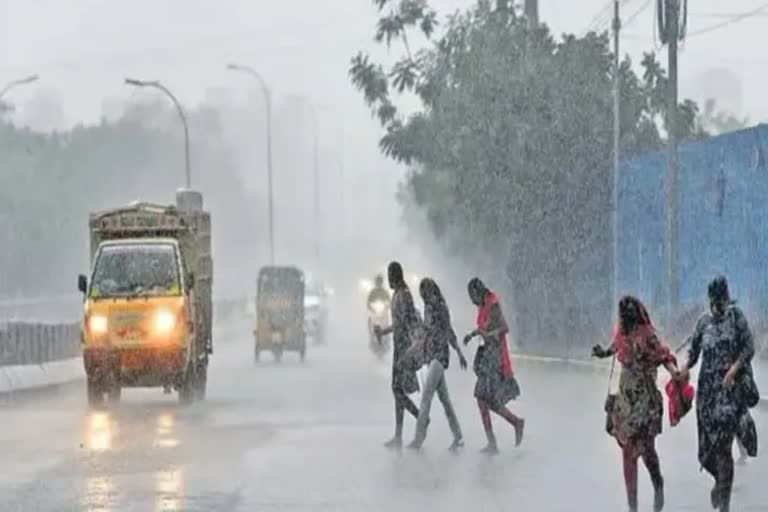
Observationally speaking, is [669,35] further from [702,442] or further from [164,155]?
[164,155]

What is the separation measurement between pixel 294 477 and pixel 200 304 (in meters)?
16.0

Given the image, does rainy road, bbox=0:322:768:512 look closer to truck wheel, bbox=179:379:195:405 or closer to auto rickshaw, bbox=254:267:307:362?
truck wheel, bbox=179:379:195:405

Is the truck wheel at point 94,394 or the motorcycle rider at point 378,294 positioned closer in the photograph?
the truck wheel at point 94,394

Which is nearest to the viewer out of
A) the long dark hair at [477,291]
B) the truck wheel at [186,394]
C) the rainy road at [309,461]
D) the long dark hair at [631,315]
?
the long dark hair at [631,315]

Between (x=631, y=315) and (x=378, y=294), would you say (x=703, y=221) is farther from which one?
(x=631, y=315)

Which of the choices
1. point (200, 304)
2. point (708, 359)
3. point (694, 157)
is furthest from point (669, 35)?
point (708, 359)

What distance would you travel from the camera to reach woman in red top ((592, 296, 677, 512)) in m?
15.6

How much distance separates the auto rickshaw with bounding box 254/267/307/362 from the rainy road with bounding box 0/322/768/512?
1628 cm

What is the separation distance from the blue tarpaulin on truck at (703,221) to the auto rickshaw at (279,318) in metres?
7.87

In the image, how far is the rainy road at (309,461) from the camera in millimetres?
16984

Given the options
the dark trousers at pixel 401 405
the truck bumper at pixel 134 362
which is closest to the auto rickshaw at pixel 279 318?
the truck bumper at pixel 134 362

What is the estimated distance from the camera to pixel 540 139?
52.5 metres

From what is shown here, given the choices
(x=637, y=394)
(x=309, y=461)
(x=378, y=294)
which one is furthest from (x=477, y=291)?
(x=378, y=294)

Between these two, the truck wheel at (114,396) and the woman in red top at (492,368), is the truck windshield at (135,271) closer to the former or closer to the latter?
the truck wheel at (114,396)
